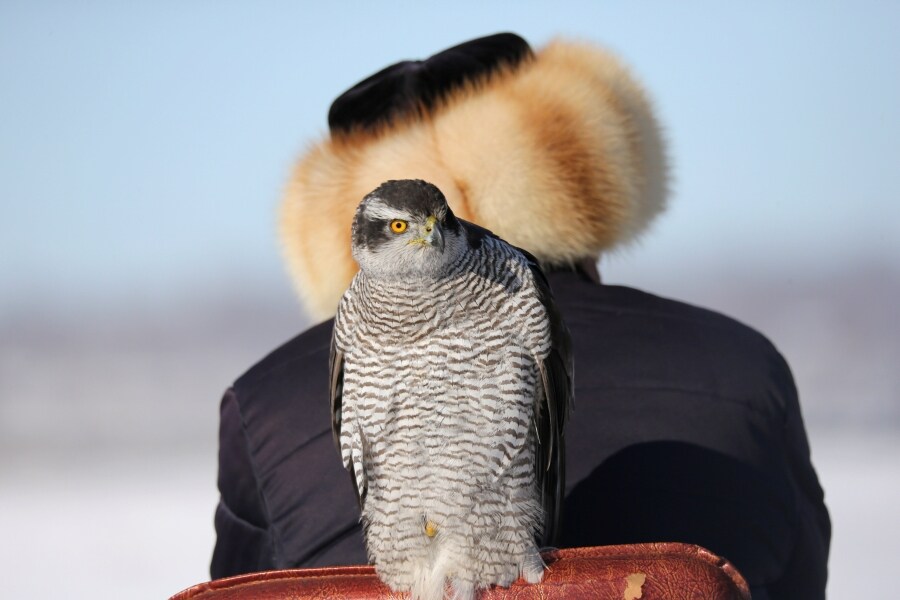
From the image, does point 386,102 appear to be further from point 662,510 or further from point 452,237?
point 662,510

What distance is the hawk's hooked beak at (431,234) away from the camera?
2047 millimetres

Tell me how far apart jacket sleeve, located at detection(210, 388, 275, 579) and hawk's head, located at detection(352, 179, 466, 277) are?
100 centimetres

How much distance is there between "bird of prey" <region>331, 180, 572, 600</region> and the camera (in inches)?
83.0

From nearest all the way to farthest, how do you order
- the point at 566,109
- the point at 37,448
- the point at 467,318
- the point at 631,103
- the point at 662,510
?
the point at 467,318 → the point at 662,510 → the point at 566,109 → the point at 631,103 → the point at 37,448

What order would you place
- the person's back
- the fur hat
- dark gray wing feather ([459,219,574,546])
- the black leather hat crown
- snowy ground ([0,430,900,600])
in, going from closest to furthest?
dark gray wing feather ([459,219,574,546]) → the person's back → the fur hat → the black leather hat crown → snowy ground ([0,430,900,600])

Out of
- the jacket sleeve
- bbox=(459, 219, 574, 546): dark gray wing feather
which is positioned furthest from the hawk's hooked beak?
the jacket sleeve

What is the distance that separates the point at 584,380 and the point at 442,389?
2.36ft

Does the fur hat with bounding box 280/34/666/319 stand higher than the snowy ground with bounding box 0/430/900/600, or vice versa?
the fur hat with bounding box 280/34/666/319

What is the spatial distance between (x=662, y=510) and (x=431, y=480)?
71cm

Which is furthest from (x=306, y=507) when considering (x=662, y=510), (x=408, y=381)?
(x=662, y=510)

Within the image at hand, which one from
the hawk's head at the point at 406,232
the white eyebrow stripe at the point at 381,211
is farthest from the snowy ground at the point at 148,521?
the white eyebrow stripe at the point at 381,211

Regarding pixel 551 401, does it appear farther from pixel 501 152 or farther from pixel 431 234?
pixel 501 152

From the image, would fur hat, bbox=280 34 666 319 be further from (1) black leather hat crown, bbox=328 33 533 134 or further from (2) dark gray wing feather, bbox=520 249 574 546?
(2) dark gray wing feather, bbox=520 249 574 546

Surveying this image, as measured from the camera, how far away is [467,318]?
2119mm
